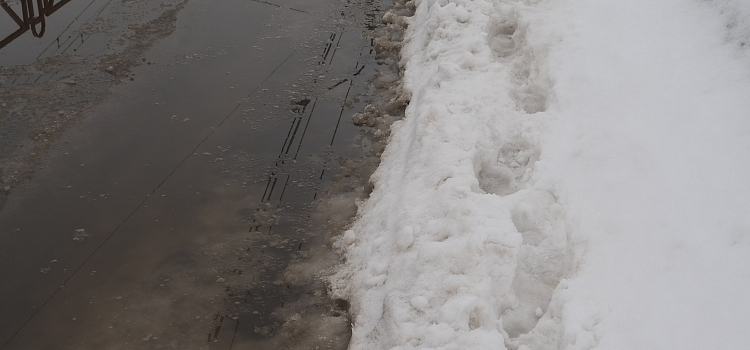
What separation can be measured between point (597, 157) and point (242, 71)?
14.5ft

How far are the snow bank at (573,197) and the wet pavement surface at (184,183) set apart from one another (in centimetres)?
62

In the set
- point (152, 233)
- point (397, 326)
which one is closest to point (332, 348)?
point (397, 326)

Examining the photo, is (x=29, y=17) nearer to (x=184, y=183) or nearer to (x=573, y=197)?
(x=184, y=183)

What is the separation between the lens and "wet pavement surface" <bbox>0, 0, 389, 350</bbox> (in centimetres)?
447

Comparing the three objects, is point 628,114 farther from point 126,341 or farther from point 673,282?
point 126,341

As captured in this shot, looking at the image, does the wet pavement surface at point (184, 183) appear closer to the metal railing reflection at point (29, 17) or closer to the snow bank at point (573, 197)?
the snow bank at point (573, 197)

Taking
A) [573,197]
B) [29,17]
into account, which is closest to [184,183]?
[29,17]

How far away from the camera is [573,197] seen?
425 centimetres

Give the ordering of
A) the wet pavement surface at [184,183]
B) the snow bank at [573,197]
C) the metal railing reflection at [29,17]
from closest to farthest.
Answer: the snow bank at [573,197] → the wet pavement surface at [184,183] → the metal railing reflection at [29,17]

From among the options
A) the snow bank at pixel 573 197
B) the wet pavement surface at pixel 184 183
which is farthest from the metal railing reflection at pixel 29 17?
the snow bank at pixel 573 197

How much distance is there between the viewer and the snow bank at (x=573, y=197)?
11.4 feet

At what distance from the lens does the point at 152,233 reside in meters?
5.15

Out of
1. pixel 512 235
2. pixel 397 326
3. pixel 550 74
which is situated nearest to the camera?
pixel 397 326

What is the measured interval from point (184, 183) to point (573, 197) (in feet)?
11.4
